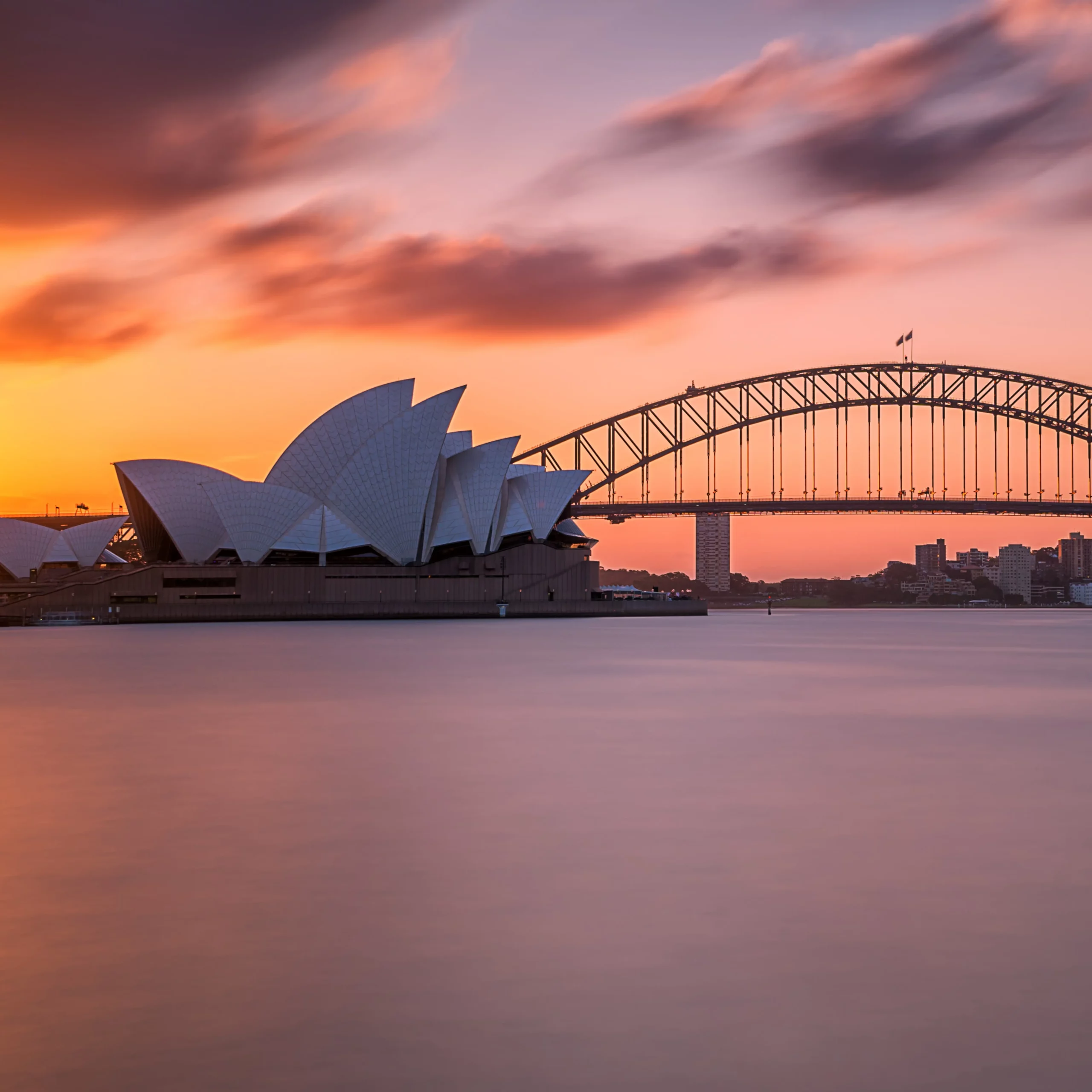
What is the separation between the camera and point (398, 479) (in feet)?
250

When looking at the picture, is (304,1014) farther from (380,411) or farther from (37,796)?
(380,411)

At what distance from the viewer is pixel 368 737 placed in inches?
707

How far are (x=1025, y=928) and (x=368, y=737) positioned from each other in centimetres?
1172

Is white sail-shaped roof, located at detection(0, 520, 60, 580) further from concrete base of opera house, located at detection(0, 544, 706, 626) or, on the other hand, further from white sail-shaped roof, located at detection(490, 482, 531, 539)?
white sail-shaped roof, located at detection(490, 482, 531, 539)

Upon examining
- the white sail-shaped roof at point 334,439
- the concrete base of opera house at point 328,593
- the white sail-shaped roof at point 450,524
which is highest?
the white sail-shaped roof at point 334,439

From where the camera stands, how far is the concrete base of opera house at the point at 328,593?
71.1 meters

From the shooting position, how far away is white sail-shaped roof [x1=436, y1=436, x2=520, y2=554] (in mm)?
80688

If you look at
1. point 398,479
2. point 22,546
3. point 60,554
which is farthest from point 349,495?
point 22,546

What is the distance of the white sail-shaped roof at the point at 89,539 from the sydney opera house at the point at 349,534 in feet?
22.3

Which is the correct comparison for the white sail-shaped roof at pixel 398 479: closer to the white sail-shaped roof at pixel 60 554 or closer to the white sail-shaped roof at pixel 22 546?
the white sail-shaped roof at pixel 60 554

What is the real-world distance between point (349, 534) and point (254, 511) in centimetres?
590

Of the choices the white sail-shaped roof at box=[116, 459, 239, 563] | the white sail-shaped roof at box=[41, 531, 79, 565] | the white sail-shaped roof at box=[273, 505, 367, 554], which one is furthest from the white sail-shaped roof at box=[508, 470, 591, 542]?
the white sail-shaped roof at box=[41, 531, 79, 565]

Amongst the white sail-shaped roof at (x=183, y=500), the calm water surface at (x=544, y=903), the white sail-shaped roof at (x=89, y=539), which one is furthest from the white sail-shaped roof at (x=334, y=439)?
the calm water surface at (x=544, y=903)

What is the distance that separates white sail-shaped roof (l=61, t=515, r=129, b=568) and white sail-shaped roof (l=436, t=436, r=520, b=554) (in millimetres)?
29680
